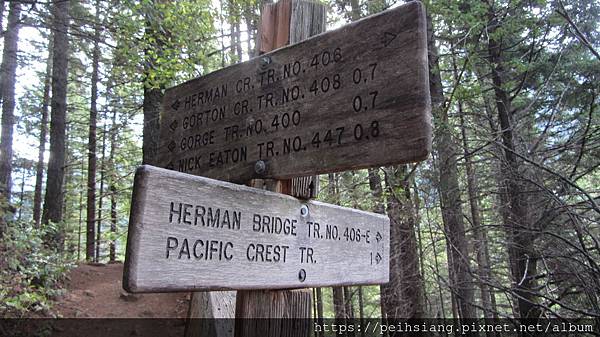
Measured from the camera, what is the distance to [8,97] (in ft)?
31.0

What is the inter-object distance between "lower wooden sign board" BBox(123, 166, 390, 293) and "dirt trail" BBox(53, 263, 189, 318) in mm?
5938

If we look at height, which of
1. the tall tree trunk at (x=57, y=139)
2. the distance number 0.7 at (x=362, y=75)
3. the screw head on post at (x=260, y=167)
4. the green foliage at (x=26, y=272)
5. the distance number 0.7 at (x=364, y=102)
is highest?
the tall tree trunk at (x=57, y=139)

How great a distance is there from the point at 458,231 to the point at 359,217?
17.0 ft

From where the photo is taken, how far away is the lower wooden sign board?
116cm

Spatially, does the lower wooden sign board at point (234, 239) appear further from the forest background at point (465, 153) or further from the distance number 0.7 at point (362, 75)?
the forest background at point (465, 153)

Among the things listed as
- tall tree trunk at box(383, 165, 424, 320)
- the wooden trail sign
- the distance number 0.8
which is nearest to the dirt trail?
tall tree trunk at box(383, 165, 424, 320)

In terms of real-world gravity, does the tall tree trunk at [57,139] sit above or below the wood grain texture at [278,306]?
above

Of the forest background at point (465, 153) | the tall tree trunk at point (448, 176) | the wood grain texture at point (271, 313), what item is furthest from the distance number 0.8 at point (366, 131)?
the tall tree trunk at point (448, 176)

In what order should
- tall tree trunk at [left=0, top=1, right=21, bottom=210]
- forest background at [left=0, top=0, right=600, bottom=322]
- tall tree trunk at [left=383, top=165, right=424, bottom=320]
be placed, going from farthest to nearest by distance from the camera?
1. tall tree trunk at [left=0, top=1, right=21, bottom=210]
2. tall tree trunk at [left=383, top=165, right=424, bottom=320]
3. forest background at [left=0, top=0, right=600, bottom=322]

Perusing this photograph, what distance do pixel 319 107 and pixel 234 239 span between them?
23.6 inches

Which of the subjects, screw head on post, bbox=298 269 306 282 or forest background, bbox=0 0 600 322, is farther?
forest background, bbox=0 0 600 322

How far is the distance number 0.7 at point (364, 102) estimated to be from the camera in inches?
55.9

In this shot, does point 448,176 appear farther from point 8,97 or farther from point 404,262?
point 8,97

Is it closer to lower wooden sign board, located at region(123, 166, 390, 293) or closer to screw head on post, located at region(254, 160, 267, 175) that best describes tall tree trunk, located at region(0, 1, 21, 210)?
screw head on post, located at region(254, 160, 267, 175)
